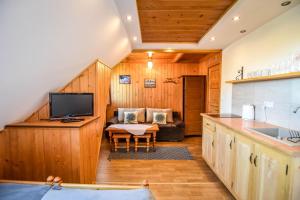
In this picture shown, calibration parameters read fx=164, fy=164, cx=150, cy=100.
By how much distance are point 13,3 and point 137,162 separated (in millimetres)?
3086

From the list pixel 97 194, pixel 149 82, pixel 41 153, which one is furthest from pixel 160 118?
pixel 97 194

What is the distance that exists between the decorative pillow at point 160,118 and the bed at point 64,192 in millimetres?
3793

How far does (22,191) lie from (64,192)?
1.33ft

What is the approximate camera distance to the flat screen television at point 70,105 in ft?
7.21

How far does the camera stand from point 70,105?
2324 millimetres

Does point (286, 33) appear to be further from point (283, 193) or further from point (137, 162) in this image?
point (137, 162)

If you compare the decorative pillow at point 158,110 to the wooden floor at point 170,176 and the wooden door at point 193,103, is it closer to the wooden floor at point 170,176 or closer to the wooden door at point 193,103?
the wooden door at point 193,103

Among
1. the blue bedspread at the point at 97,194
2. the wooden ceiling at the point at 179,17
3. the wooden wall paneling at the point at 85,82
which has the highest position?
the wooden ceiling at the point at 179,17

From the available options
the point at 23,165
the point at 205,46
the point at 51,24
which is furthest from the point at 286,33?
the point at 23,165

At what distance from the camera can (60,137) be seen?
194 centimetres

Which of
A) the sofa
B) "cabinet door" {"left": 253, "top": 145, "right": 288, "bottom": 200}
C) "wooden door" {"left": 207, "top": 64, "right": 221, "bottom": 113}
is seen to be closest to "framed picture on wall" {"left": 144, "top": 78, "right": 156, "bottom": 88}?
the sofa

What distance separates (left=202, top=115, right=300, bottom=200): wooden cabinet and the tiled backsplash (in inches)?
24.4

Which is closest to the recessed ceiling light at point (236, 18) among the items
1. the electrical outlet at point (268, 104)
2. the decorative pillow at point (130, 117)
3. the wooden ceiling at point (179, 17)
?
the wooden ceiling at point (179, 17)

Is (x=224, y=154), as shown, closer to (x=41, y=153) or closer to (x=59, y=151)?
(x=59, y=151)
